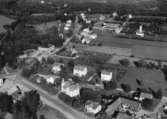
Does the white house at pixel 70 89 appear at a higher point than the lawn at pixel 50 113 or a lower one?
higher

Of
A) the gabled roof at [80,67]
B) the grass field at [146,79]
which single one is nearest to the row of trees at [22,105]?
the gabled roof at [80,67]

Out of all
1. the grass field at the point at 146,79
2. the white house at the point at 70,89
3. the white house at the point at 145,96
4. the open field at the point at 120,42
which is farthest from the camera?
the open field at the point at 120,42

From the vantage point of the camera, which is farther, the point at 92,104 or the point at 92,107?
the point at 92,104

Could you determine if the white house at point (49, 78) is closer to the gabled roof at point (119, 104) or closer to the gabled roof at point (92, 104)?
the gabled roof at point (92, 104)

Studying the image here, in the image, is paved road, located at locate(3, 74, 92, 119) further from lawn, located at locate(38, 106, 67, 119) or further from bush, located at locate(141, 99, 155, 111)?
bush, located at locate(141, 99, 155, 111)

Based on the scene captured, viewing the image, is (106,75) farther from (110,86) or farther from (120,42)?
(120,42)

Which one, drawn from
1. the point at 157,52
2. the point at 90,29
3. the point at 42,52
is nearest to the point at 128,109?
the point at 157,52

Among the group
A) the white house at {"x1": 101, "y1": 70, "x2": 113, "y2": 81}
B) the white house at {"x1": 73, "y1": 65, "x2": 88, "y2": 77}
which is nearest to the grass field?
the white house at {"x1": 101, "y1": 70, "x2": 113, "y2": 81}

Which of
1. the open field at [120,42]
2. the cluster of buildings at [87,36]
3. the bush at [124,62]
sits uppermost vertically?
the cluster of buildings at [87,36]

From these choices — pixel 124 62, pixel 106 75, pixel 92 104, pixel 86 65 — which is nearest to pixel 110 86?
pixel 106 75
